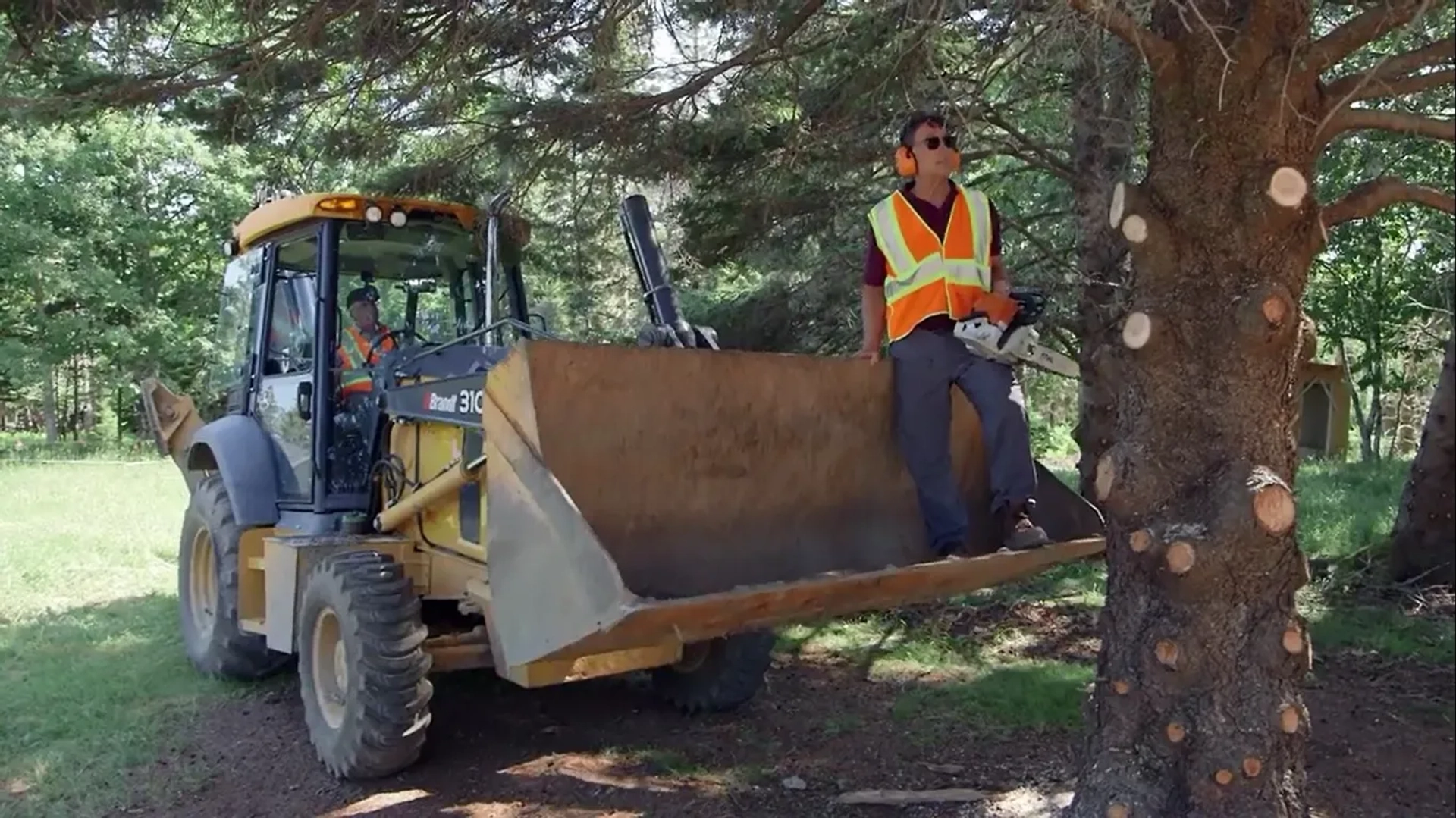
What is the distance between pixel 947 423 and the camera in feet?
14.9

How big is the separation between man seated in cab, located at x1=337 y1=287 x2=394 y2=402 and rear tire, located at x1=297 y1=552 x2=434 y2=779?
3.61 feet

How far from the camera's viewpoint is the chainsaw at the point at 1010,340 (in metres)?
4.31

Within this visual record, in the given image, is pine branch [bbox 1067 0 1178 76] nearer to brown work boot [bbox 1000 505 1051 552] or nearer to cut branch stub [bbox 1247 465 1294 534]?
cut branch stub [bbox 1247 465 1294 534]

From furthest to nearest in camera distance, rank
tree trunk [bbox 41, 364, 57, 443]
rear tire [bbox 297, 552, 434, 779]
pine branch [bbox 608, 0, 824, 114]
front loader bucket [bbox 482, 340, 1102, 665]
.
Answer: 1. tree trunk [bbox 41, 364, 57, 443]
2. pine branch [bbox 608, 0, 824, 114]
3. rear tire [bbox 297, 552, 434, 779]
4. front loader bucket [bbox 482, 340, 1102, 665]

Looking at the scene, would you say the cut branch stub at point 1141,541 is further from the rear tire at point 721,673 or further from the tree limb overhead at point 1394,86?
the rear tire at point 721,673

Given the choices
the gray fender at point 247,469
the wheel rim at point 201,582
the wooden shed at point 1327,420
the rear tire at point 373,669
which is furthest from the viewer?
the wooden shed at point 1327,420

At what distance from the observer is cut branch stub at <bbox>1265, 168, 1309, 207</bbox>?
335 centimetres

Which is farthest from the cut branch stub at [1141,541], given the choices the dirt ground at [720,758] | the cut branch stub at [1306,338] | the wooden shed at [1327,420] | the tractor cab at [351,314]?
the wooden shed at [1327,420]

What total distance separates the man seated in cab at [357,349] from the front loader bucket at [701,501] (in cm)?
186

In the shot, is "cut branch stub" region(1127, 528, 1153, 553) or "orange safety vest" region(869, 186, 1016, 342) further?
"orange safety vest" region(869, 186, 1016, 342)

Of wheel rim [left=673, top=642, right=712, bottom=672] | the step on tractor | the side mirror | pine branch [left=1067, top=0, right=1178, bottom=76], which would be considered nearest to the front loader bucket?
the step on tractor

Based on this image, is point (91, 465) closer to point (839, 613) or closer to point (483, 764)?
point (483, 764)

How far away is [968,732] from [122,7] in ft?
15.0

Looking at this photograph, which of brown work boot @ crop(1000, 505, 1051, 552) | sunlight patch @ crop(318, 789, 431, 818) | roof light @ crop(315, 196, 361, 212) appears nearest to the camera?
brown work boot @ crop(1000, 505, 1051, 552)
